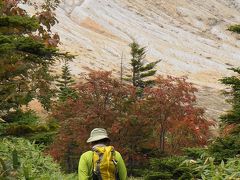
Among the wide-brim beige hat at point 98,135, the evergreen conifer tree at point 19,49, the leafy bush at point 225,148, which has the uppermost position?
the evergreen conifer tree at point 19,49

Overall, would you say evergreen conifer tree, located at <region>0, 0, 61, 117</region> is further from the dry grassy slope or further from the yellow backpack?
the dry grassy slope

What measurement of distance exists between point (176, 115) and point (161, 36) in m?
66.9

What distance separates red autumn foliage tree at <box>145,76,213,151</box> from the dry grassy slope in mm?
32772

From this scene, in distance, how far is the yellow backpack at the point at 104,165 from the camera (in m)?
6.57

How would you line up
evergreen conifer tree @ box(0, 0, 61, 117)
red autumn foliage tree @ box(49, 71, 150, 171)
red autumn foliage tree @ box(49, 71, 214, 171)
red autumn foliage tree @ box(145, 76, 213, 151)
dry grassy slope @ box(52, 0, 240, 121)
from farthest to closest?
dry grassy slope @ box(52, 0, 240, 121), red autumn foliage tree @ box(145, 76, 213, 151), red autumn foliage tree @ box(49, 71, 214, 171), red autumn foliage tree @ box(49, 71, 150, 171), evergreen conifer tree @ box(0, 0, 61, 117)

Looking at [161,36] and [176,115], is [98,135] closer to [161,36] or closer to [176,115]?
[176,115]

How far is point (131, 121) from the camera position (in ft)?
86.3

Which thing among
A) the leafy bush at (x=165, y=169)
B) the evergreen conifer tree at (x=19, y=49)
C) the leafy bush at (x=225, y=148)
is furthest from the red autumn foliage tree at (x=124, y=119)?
the evergreen conifer tree at (x=19, y=49)

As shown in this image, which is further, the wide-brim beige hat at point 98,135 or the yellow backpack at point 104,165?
the wide-brim beige hat at point 98,135

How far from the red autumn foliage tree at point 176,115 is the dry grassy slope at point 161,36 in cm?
3277

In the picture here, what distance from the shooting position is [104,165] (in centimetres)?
659

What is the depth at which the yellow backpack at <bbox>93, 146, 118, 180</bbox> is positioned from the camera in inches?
259

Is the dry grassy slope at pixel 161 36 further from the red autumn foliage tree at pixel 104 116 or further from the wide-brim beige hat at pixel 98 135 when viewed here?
the wide-brim beige hat at pixel 98 135

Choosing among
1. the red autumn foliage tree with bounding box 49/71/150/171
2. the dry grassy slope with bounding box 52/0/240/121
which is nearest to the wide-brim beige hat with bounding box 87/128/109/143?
the red autumn foliage tree with bounding box 49/71/150/171
